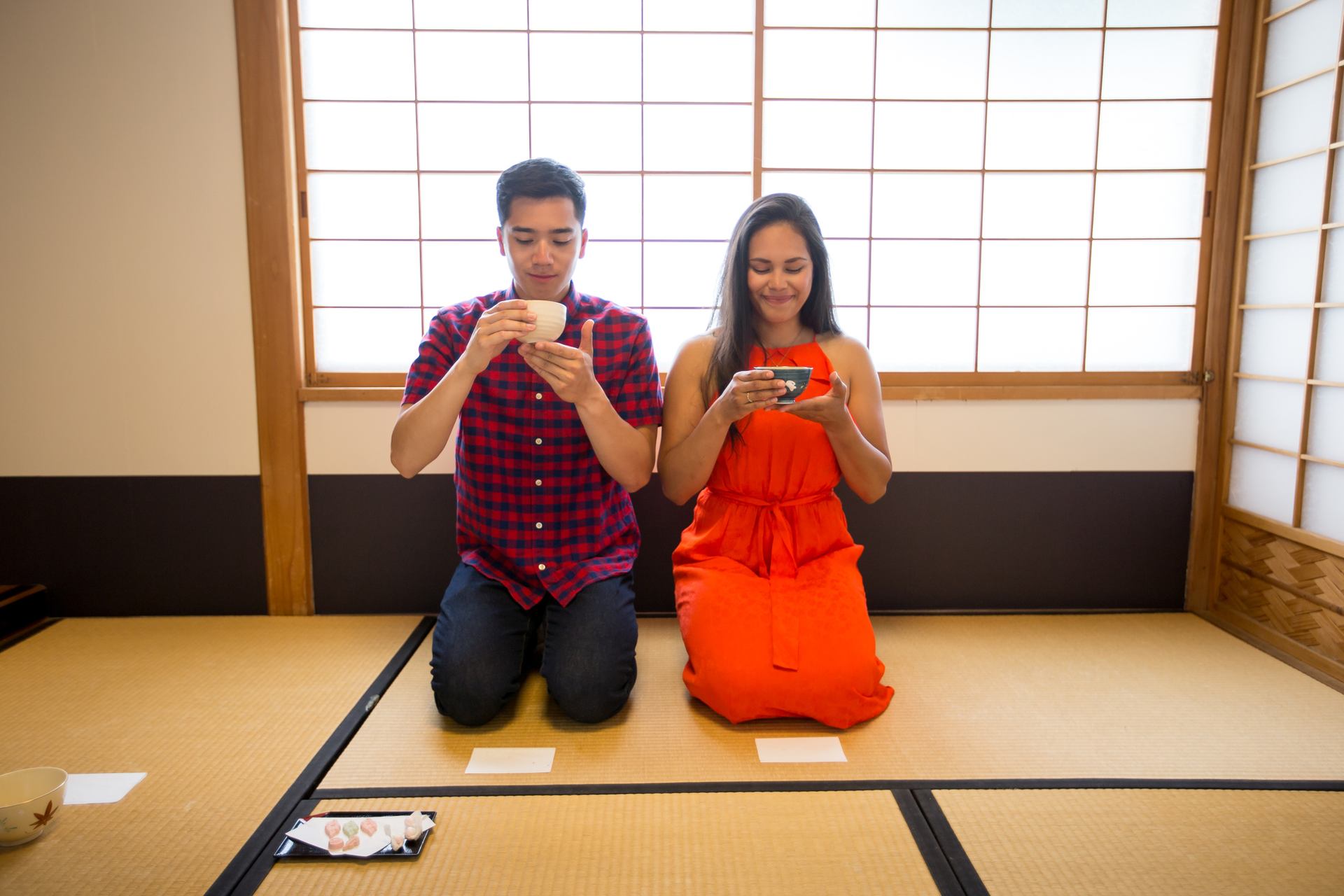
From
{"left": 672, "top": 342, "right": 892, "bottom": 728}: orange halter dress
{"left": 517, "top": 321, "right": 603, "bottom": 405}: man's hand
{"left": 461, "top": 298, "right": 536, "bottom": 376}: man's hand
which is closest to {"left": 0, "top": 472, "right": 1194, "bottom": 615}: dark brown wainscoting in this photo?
{"left": 672, "top": 342, "right": 892, "bottom": 728}: orange halter dress

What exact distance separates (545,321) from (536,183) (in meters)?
0.40

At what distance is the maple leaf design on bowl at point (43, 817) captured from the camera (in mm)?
1548

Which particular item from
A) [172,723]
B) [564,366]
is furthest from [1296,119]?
[172,723]

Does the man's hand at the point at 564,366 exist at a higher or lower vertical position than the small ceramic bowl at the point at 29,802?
higher

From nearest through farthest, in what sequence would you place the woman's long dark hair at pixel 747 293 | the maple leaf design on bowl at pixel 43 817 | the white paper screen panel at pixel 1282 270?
the maple leaf design on bowl at pixel 43 817, the woman's long dark hair at pixel 747 293, the white paper screen panel at pixel 1282 270

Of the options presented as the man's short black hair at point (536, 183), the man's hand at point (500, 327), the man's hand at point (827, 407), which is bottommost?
the man's hand at point (827, 407)

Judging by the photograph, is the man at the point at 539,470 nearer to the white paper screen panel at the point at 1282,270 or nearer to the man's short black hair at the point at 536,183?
the man's short black hair at the point at 536,183

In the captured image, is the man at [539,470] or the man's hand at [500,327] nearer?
the man's hand at [500,327]

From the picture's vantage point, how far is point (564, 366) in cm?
186

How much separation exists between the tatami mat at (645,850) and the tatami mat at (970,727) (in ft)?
0.32

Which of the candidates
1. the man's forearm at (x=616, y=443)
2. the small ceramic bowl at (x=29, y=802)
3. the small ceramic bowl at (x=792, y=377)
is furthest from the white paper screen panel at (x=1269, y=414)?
the small ceramic bowl at (x=29, y=802)

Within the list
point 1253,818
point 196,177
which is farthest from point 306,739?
point 1253,818

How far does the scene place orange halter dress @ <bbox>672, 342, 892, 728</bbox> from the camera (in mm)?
2004

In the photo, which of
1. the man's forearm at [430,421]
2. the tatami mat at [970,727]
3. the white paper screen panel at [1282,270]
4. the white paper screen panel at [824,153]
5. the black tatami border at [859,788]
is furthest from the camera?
the white paper screen panel at [824,153]
